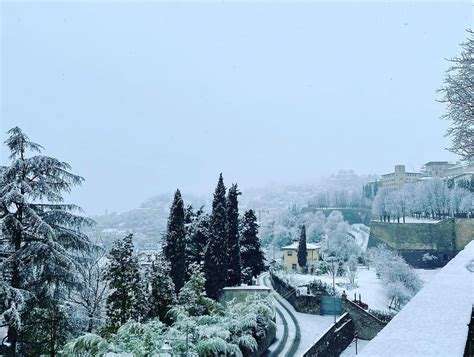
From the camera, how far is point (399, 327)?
233 inches

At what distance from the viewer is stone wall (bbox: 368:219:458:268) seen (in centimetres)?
5584

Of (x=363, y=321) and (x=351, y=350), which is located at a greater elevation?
(x=363, y=321)

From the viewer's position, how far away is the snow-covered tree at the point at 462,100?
9.56 meters

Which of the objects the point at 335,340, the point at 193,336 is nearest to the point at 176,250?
the point at 193,336

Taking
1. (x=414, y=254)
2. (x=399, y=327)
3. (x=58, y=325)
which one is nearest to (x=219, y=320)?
(x=58, y=325)

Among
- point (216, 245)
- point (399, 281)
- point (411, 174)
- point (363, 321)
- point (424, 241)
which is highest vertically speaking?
point (411, 174)

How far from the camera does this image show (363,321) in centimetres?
2275

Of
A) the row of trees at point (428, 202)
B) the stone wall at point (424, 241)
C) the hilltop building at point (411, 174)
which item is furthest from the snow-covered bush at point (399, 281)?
the hilltop building at point (411, 174)

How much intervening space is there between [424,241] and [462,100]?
2116 inches

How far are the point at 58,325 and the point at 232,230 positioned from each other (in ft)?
48.1

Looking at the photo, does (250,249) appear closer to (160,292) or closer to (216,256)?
(216,256)

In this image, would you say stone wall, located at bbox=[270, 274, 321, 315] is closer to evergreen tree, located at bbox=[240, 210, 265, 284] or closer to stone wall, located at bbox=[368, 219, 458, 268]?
evergreen tree, located at bbox=[240, 210, 265, 284]

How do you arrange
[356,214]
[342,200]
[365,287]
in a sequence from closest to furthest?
[365,287] → [356,214] → [342,200]

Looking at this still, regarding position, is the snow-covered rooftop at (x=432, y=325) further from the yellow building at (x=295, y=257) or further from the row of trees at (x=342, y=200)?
the row of trees at (x=342, y=200)
